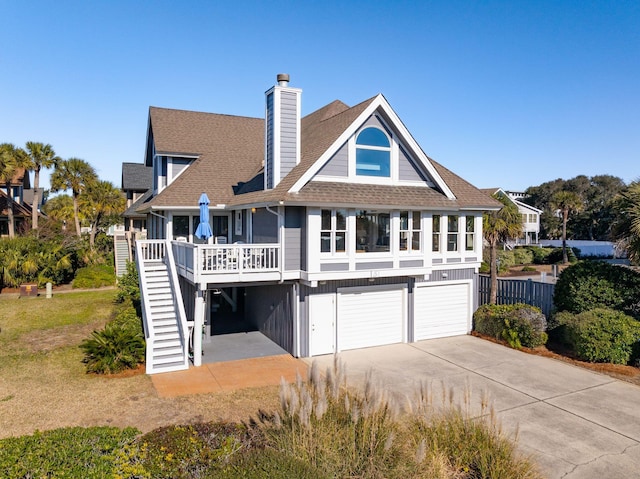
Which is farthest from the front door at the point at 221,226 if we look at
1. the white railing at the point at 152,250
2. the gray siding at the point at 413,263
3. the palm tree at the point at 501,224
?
the palm tree at the point at 501,224

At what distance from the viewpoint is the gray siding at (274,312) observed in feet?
47.7

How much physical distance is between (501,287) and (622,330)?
530cm

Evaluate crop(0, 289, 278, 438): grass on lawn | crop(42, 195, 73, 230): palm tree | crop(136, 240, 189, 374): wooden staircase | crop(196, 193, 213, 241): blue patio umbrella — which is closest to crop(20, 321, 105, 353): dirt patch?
crop(0, 289, 278, 438): grass on lawn

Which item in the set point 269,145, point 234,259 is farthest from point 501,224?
point 234,259

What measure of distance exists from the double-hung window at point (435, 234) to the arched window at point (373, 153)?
2.70m

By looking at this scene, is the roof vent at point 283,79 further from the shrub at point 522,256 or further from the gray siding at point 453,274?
the shrub at point 522,256

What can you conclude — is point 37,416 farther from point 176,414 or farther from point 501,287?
point 501,287

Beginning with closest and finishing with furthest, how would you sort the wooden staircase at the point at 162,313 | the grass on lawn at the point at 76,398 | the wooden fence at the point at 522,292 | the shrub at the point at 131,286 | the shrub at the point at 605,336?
1. the grass on lawn at the point at 76,398
2. the wooden staircase at the point at 162,313
3. the shrub at the point at 605,336
4. the wooden fence at the point at 522,292
5. the shrub at the point at 131,286

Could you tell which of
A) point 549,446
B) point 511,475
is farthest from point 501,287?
point 511,475

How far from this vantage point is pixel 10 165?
33.3m

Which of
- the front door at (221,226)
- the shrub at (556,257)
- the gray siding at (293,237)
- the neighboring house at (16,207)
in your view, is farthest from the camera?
the shrub at (556,257)

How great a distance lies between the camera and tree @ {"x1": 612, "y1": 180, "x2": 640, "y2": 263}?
1373 cm

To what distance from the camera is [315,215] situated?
13.6 metres

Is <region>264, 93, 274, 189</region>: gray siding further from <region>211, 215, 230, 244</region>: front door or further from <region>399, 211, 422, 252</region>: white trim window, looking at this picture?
<region>399, 211, 422, 252</region>: white trim window
